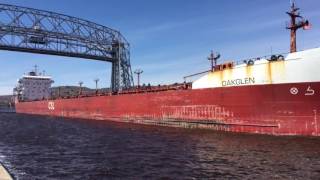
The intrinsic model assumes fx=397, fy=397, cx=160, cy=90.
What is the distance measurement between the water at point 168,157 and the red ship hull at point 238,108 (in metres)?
1.07

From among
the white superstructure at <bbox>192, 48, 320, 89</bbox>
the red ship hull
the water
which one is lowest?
the water

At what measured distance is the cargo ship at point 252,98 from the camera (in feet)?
60.7

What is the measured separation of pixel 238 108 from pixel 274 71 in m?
2.74

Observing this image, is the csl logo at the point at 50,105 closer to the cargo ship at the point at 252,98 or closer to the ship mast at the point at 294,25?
the cargo ship at the point at 252,98

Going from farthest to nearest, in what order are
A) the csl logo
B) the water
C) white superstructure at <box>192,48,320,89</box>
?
the csl logo → white superstructure at <box>192,48,320,89</box> → the water

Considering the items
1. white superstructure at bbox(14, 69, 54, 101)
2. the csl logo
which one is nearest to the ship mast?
the csl logo

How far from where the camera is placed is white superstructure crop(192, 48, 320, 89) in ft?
60.6

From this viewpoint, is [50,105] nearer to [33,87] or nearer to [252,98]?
[33,87]

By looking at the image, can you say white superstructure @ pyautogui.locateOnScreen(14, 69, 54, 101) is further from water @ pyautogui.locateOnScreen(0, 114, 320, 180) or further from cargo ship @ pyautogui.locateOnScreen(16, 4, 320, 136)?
water @ pyautogui.locateOnScreen(0, 114, 320, 180)

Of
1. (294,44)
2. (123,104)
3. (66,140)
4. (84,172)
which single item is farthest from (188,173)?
(123,104)

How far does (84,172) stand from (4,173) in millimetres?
3262

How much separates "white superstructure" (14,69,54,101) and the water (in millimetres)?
57947

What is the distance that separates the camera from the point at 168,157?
47.3ft

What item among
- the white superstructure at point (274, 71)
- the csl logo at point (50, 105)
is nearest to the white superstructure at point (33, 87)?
the csl logo at point (50, 105)
